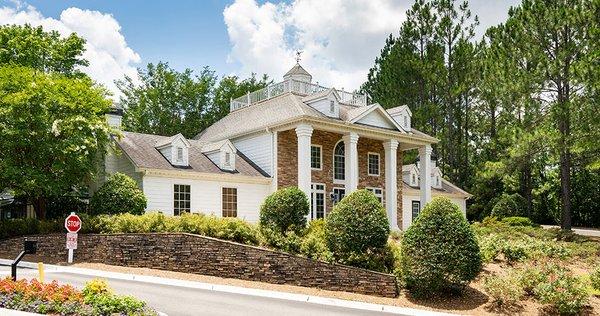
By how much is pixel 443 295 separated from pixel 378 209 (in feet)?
10.4

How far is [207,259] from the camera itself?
61.3 ft

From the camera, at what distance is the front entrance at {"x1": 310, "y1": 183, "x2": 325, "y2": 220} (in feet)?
104

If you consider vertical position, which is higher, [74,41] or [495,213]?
[74,41]

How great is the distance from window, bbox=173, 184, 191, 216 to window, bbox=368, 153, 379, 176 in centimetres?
→ 1249

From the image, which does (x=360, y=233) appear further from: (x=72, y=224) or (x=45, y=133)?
(x=45, y=133)

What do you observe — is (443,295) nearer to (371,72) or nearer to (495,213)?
(495,213)

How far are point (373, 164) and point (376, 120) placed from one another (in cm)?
353

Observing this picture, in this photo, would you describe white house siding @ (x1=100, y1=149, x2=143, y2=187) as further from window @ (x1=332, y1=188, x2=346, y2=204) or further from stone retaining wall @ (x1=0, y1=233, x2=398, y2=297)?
window @ (x1=332, y1=188, x2=346, y2=204)

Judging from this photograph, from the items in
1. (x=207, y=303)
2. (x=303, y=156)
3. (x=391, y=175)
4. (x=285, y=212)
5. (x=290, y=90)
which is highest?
(x=290, y=90)

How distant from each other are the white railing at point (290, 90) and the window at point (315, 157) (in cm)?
415

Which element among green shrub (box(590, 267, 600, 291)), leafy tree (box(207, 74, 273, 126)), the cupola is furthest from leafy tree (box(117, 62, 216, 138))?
green shrub (box(590, 267, 600, 291))

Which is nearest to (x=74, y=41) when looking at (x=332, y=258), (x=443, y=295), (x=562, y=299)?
(x=332, y=258)

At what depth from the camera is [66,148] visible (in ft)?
72.3

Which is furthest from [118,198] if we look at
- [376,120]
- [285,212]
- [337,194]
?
[376,120]
